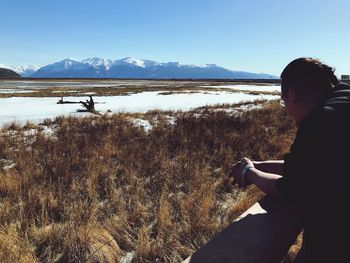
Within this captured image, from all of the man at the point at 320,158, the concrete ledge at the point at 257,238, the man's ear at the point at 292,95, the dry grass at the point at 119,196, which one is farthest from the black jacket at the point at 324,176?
the dry grass at the point at 119,196

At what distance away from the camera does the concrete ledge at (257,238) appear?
6.49 ft

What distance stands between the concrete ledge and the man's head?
2.95 ft

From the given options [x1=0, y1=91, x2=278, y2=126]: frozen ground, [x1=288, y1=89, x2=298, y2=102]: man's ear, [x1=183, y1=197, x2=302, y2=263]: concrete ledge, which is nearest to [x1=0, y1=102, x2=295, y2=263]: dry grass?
[x1=183, y1=197, x2=302, y2=263]: concrete ledge

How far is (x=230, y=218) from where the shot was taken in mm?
3670

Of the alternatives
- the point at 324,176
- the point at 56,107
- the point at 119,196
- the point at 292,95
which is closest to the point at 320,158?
the point at 324,176

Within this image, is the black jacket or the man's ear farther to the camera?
the man's ear

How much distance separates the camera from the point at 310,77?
1.53 metres

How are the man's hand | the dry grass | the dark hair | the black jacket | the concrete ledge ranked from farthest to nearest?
the dry grass < the man's hand < the concrete ledge < the dark hair < the black jacket

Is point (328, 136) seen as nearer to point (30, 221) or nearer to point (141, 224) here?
point (141, 224)

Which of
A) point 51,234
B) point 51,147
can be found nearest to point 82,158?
point 51,147

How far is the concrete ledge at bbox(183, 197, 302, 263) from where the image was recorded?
198cm

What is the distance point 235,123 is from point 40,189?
6.94m

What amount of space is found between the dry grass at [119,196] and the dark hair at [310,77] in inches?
78.9

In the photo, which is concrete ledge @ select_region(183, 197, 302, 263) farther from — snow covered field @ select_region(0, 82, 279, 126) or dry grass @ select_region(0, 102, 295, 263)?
snow covered field @ select_region(0, 82, 279, 126)
